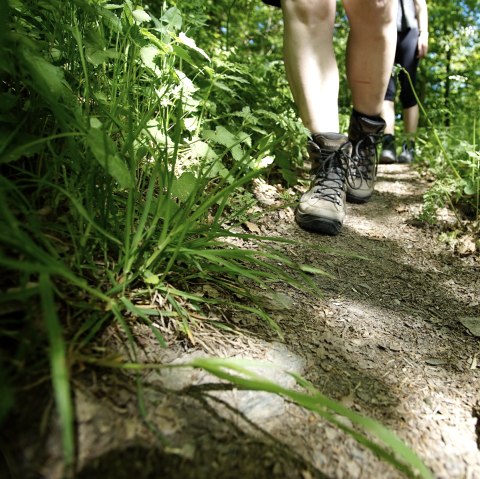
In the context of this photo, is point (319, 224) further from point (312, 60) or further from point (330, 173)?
point (312, 60)

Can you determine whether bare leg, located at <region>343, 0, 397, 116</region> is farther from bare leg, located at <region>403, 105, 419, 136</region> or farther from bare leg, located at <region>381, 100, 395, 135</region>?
bare leg, located at <region>403, 105, 419, 136</region>

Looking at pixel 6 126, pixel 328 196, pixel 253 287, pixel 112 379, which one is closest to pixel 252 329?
pixel 253 287

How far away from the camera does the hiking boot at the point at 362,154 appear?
86.0 inches

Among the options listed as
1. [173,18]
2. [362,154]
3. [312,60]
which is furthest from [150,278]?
[362,154]

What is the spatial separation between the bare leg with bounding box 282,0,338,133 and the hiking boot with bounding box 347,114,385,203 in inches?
13.7

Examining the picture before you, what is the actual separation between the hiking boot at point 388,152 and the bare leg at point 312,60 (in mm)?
2020

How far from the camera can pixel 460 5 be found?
4434mm

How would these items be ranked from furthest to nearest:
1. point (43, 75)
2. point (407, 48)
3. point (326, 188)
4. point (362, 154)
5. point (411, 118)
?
point (411, 118) → point (407, 48) → point (362, 154) → point (326, 188) → point (43, 75)

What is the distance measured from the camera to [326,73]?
6.25ft

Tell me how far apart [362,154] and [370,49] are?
1.86 ft


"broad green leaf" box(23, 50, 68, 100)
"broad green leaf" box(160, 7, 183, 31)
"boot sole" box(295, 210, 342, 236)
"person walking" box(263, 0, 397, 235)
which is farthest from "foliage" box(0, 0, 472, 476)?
"person walking" box(263, 0, 397, 235)

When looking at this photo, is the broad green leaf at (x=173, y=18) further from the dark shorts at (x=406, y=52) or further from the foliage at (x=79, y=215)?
the dark shorts at (x=406, y=52)

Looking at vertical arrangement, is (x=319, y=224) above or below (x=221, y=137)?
below

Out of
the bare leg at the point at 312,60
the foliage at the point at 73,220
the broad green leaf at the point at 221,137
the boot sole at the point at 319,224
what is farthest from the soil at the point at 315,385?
the bare leg at the point at 312,60
